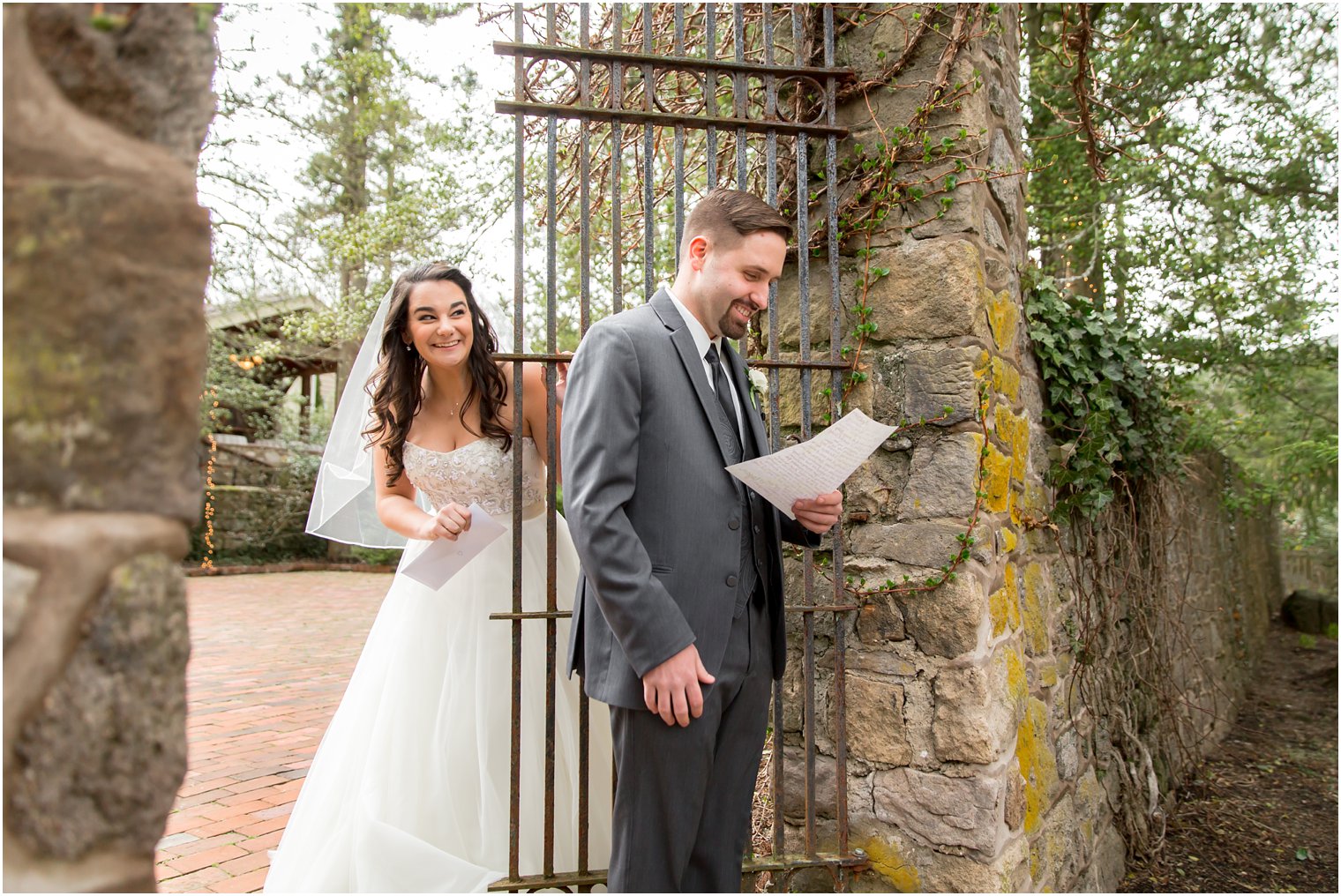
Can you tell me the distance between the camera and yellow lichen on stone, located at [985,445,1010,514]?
2.56m

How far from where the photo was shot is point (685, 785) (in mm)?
1731

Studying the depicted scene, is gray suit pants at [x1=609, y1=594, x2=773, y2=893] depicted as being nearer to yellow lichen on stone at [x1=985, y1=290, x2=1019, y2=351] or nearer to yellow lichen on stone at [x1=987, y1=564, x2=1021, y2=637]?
yellow lichen on stone at [x1=987, y1=564, x2=1021, y2=637]

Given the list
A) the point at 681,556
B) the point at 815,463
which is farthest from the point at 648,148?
the point at 681,556

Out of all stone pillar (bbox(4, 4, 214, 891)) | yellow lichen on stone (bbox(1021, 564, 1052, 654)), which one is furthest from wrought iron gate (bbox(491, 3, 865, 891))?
stone pillar (bbox(4, 4, 214, 891))

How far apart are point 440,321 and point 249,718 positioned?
3.19m

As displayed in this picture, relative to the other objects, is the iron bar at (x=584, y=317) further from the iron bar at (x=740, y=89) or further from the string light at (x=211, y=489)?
the string light at (x=211, y=489)

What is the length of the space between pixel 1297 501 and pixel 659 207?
609 cm

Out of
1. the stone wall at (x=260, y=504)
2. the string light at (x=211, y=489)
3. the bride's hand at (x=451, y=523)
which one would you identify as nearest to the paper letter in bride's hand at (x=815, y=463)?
the bride's hand at (x=451, y=523)

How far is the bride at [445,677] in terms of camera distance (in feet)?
7.83

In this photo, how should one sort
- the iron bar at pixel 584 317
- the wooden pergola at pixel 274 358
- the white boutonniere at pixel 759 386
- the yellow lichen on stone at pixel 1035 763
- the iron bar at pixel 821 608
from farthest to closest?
the wooden pergola at pixel 274 358 < the white boutonniere at pixel 759 386 < the yellow lichen on stone at pixel 1035 763 < the iron bar at pixel 821 608 < the iron bar at pixel 584 317

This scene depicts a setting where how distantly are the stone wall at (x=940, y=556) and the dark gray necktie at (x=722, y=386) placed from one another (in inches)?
32.6

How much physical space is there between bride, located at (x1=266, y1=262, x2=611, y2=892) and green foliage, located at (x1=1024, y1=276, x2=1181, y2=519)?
5.98 ft

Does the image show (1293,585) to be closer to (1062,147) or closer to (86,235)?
(1062,147)

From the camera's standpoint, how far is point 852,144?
2.70 metres
